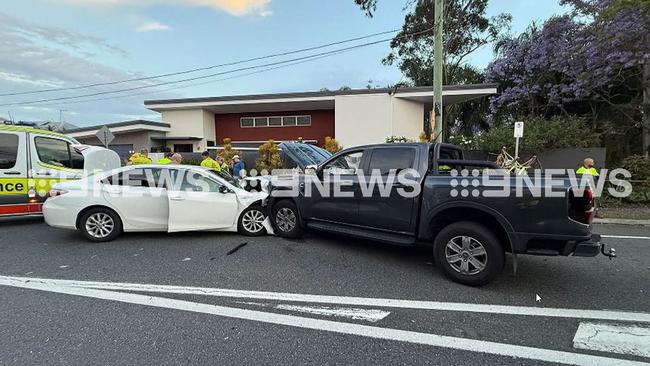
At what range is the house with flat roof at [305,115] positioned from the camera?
18500mm

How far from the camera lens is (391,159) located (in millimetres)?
5285

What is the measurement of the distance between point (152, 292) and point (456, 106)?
75.8 feet

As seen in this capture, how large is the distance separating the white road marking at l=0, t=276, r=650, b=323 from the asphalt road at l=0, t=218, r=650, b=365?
0.03 metres

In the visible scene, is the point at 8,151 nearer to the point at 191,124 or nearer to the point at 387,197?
the point at 387,197

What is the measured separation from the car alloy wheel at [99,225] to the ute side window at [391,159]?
15.6 feet

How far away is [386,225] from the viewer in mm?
5160

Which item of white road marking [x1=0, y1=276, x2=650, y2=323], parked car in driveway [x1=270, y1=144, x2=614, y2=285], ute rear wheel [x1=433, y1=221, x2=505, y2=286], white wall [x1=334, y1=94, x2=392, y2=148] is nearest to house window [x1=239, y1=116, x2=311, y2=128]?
white wall [x1=334, y1=94, x2=392, y2=148]

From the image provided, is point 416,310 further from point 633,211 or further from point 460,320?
point 633,211

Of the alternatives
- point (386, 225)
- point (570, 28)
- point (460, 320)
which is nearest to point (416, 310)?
point (460, 320)

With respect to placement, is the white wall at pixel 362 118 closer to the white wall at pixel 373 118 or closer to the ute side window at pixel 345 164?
the white wall at pixel 373 118

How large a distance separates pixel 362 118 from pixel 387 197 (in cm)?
1438

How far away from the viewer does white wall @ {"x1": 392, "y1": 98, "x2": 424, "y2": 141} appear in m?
18.5

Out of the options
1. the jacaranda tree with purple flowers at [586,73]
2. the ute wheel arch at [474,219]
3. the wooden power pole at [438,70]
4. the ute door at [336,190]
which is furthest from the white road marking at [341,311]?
the jacaranda tree with purple flowers at [586,73]

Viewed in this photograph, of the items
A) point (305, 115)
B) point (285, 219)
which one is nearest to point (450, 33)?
point (305, 115)
